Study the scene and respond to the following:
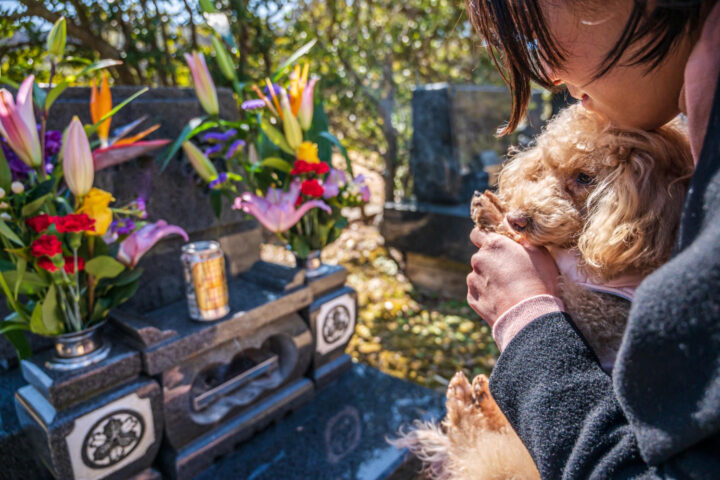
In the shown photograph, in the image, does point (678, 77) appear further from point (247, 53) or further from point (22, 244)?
point (247, 53)

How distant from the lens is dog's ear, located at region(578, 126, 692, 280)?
102 centimetres

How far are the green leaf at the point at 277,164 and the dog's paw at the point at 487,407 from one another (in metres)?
1.41

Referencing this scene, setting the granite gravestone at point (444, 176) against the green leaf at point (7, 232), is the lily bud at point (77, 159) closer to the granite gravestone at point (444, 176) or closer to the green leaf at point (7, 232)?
the green leaf at point (7, 232)

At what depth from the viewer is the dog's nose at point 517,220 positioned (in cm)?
121

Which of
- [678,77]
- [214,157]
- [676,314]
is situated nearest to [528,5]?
[678,77]

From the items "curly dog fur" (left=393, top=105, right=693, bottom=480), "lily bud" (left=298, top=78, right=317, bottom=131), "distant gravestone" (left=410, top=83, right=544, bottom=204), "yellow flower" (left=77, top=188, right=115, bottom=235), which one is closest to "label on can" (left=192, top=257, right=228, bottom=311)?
"yellow flower" (left=77, top=188, right=115, bottom=235)

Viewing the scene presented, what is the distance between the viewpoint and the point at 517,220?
121 cm

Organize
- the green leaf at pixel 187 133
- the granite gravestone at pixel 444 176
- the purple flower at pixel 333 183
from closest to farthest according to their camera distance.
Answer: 1. the green leaf at pixel 187 133
2. the purple flower at pixel 333 183
3. the granite gravestone at pixel 444 176

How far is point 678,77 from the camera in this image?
2.71 feet

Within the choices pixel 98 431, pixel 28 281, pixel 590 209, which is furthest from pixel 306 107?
pixel 98 431

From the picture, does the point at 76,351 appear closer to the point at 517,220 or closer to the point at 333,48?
the point at 517,220

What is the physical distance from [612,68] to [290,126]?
1.71m

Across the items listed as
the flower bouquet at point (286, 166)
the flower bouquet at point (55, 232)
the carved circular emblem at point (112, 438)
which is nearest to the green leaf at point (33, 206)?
the flower bouquet at point (55, 232)

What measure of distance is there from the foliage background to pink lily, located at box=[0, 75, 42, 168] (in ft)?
7.18
